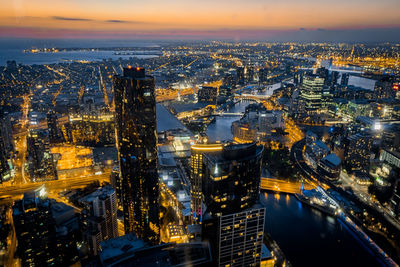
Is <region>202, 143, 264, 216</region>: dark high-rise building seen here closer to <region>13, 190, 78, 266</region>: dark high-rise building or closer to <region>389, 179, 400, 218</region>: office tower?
<region>13, 190, 78, 266</region>: dark high-rise building

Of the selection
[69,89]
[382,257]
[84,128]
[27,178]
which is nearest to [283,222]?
[382,257]

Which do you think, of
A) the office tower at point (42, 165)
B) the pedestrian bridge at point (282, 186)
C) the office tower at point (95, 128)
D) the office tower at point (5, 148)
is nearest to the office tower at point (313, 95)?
the pedestrian bridge at point (282, 186)

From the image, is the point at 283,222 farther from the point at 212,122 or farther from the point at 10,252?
the point at 212,122

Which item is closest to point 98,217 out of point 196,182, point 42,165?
point 196,182

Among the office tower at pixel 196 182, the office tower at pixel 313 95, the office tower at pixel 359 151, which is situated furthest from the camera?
the office tower at pixel 313 95

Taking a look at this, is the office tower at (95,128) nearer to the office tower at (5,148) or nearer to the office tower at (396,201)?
the office tower at (5,148)

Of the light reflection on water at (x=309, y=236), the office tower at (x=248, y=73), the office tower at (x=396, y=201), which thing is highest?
the office tower at (x=248, y=73)

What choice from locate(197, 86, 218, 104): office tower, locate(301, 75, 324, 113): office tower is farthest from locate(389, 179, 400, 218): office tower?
locate(197, 86, 218, 104): office tower
